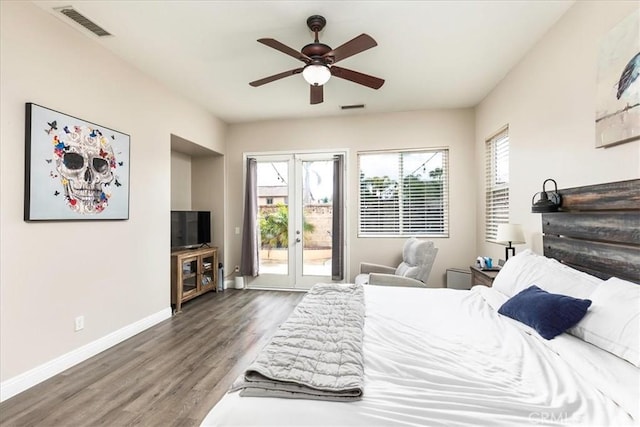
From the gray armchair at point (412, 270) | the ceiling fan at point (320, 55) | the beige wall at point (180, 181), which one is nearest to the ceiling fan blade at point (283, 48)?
the ceiling fan at point (320, 55)

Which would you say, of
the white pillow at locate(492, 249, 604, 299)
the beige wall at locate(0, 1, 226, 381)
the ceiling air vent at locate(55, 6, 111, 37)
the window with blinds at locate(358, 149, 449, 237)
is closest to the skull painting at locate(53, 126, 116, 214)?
the beige wall at locate(0, 1, 226, 381)

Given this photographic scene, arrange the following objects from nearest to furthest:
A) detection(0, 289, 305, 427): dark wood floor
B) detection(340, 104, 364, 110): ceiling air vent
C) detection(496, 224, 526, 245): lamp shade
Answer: detection(0, 289, 305, 427): dark wood floor → detection(496, 224, 526, 245): lamp shade → detection(340, 104, 364, 110): ceiling air vent

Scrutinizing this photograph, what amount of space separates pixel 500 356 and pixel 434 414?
640mm

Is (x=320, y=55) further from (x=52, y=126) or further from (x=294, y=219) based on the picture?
(x=294, y=219)

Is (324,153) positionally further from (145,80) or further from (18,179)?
(18,179)

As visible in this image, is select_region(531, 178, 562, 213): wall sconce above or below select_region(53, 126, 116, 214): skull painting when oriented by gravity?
below

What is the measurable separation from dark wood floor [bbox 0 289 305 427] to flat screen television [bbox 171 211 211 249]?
3.94 feet

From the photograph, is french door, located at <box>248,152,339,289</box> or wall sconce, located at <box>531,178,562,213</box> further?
french door, located at <box>248,152,339,289</box>

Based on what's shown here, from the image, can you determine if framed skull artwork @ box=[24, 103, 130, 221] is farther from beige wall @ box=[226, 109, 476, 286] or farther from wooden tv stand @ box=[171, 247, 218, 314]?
beige wall @ box=[226, 109, 476, 286]

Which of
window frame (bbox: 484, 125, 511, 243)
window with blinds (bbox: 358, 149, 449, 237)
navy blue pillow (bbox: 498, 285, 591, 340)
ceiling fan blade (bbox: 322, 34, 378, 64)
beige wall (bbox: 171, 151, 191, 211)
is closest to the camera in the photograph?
navy blue pillow (bbox: 498, 285, 591, 340)

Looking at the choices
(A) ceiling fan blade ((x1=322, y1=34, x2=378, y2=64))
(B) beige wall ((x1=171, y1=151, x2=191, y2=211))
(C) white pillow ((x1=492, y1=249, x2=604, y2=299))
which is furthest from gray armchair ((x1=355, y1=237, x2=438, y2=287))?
(B) beige wall ((x1=171, y1=151, x2=191, y2=211))

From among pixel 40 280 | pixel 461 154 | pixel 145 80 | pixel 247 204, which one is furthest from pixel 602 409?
pixel 247 204

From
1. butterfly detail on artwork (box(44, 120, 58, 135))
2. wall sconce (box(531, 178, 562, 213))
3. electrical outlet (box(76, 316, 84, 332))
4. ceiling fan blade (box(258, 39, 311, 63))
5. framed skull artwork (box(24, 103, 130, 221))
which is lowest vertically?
electrical outlet (box(76, 316, 84, 332))

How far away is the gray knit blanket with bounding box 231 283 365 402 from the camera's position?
119 cm
